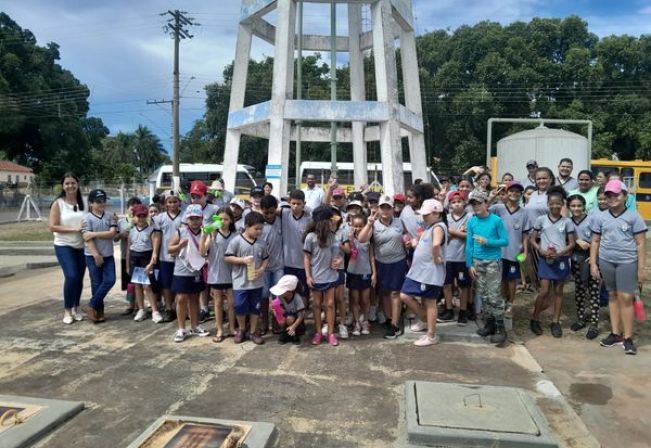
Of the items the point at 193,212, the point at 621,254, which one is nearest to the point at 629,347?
the point at 621,254

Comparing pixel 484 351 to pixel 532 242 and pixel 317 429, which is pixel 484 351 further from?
pixel 317 429

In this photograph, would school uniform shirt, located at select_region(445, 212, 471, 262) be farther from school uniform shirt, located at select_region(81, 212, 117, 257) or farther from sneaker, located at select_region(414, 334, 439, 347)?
school uniform shirt, located at select_region(81, 212, 117, 257)

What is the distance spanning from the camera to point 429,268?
5.23 meters

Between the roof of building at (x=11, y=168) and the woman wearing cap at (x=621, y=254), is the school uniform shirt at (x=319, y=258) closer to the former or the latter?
the woman wearing cap at (x=621, y=254)

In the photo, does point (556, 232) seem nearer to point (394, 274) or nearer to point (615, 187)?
point (615, 187)

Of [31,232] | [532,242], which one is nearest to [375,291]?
[532,242]

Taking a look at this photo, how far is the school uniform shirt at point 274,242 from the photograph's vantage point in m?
5.53

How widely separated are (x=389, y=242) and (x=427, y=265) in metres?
0.55

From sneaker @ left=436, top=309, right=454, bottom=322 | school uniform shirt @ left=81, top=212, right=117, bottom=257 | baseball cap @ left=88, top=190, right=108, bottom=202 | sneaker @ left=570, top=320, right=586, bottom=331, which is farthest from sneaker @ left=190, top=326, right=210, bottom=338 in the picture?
sneaker @ left=570, top=320, right=586, bottom=331

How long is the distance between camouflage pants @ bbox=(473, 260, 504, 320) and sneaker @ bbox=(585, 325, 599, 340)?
105 cm

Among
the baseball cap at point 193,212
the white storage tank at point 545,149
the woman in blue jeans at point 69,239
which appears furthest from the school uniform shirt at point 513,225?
the white storage tank at point 545,149

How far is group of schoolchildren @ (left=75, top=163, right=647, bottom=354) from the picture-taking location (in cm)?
524

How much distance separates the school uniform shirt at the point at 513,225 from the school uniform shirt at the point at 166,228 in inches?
148

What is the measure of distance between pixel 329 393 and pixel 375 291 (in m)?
2.20
